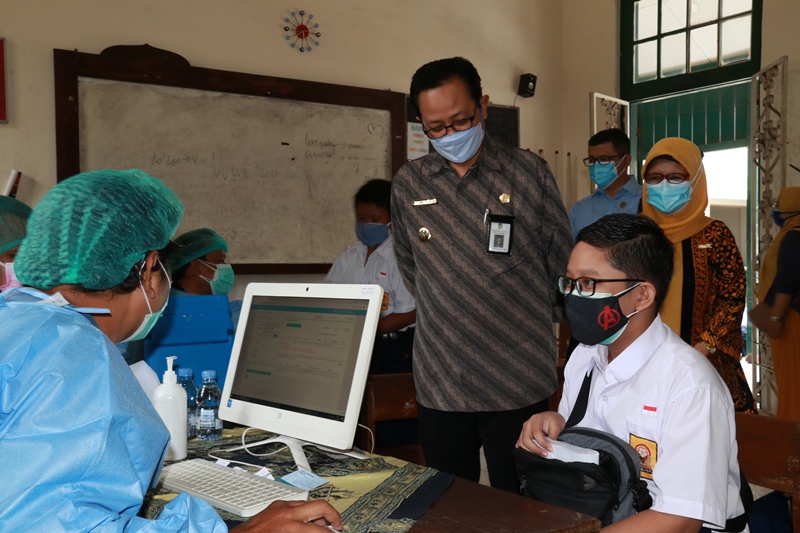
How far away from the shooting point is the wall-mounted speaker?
17.7ft

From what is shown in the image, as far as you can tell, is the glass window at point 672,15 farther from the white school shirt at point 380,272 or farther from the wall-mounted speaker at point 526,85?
the white school shirt at point 380,272

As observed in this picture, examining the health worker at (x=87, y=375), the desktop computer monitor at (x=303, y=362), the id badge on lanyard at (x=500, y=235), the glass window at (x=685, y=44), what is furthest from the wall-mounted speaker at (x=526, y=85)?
the health worker at (x=87, y=375)

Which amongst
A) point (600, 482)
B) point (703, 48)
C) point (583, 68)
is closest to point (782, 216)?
point (703, 48)

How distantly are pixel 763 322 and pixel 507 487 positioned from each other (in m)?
1.78

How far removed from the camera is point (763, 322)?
3.22 m

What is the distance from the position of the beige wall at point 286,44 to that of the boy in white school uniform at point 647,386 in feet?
10.5

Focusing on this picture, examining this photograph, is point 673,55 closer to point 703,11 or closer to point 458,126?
point 703,11

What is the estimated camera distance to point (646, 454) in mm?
1368

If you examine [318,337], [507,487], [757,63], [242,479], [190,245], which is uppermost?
[757,63]

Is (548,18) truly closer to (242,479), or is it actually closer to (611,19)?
(611,19)

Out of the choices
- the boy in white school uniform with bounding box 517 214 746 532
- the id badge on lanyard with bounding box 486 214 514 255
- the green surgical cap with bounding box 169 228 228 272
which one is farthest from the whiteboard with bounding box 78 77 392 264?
the boy in white school uniform with bounding box 517 214 746 532

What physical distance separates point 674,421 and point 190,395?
126 cm

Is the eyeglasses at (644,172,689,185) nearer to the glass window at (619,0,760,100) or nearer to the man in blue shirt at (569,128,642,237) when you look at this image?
the man in blue shirt at (569,128,642,237)

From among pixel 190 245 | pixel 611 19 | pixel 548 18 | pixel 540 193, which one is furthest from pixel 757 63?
pixel 190 245
